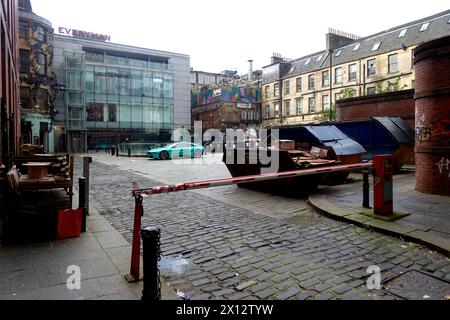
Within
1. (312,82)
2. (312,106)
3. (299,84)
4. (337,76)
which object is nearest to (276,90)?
(299,84)

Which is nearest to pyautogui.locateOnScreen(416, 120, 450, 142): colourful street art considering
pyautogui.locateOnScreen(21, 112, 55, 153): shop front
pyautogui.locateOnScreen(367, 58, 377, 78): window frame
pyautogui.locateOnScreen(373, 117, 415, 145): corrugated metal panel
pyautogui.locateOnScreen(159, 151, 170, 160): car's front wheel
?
pyautogui.locateOnScreen(373, 117, 415, 145): corrugated metal panel

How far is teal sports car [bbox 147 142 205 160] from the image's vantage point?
25188mm

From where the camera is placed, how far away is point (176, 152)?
1024 inches

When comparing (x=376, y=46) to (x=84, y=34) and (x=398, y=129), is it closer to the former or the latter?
(x=398, y=129)

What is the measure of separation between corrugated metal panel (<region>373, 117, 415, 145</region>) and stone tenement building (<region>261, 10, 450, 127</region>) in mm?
18392

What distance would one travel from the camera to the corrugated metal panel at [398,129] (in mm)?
11719

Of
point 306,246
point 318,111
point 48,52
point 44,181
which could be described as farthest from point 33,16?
point 306,246

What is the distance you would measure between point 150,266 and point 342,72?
145 ft

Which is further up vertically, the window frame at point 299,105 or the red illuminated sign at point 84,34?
the red illuminated sign at point 84,34

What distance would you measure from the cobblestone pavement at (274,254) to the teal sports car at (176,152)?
717 inches

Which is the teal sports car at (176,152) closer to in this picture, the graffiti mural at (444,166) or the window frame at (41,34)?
the graffiti mural at (444,166)

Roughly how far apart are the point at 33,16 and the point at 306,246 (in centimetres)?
4300

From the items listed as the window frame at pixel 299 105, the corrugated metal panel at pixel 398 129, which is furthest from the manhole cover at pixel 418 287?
the window frame at pixel 299 105

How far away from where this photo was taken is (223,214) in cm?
691
